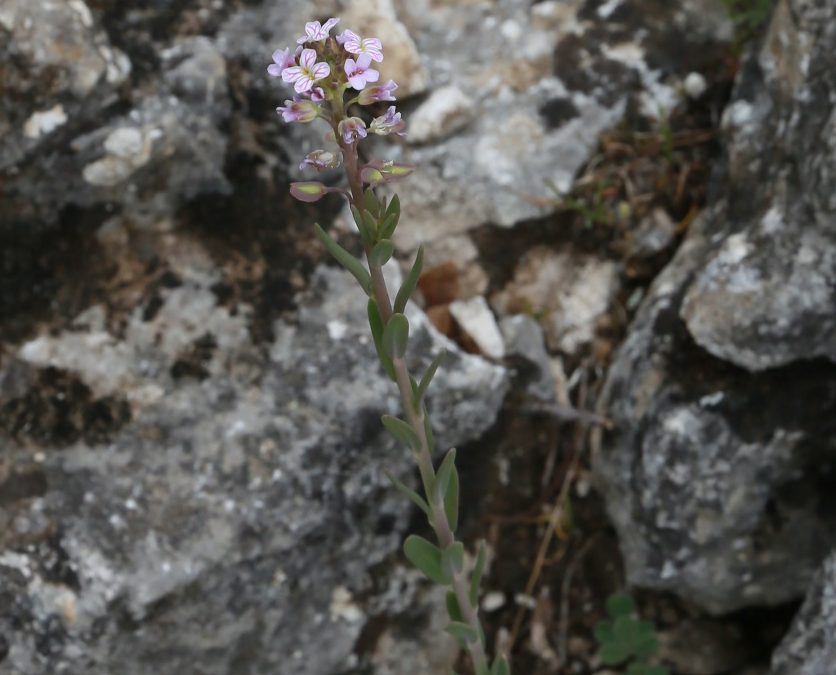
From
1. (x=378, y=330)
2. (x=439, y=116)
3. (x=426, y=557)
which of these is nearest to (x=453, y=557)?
(x=426, y=557)

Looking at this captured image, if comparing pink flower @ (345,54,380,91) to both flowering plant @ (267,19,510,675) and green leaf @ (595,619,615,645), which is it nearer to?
flowering plant @ (267,19,510,675)

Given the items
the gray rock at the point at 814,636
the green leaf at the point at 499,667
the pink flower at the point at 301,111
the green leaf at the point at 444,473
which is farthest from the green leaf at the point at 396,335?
the gray rock at the point at 814,636

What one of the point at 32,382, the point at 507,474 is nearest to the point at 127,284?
the point at 32,382

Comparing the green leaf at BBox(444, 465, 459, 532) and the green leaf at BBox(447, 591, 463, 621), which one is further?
the green leaf at BBox(447, 591, 463, 621)

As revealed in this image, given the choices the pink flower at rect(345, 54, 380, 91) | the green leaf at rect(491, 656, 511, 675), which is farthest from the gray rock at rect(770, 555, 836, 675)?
the pink flower at rect(345, 54, 380, 91)

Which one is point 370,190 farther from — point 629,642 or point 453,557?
point 629,642

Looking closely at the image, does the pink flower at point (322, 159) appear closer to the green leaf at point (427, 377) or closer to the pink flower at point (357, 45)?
the pink flower at point (357, 45)
